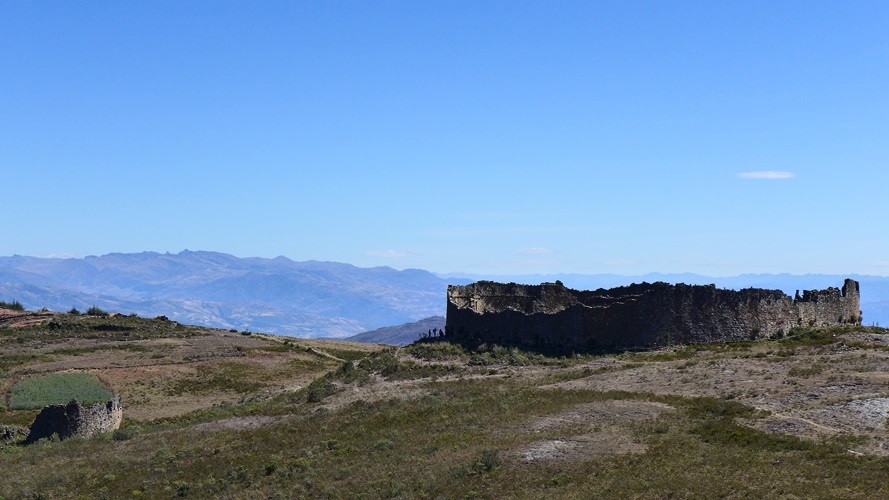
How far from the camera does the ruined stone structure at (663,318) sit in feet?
172

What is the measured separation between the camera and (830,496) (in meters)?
22.9

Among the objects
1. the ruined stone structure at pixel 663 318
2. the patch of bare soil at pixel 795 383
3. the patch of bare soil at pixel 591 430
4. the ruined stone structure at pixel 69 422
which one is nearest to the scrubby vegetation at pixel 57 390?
the ruined stone structure at pixel 69 422

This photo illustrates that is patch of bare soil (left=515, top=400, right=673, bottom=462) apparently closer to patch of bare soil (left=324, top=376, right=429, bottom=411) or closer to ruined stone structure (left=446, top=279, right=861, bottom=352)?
patch of bare soil (left=324, top=376, right=429, bottom=411)

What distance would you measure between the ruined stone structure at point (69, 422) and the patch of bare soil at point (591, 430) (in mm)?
26625

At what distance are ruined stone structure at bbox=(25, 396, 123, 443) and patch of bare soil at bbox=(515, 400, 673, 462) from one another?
2663 centimetres

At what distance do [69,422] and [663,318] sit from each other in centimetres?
3413

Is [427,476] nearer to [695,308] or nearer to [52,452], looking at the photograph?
[52,452]

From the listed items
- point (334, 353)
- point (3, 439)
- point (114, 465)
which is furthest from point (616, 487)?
point (334, 353)

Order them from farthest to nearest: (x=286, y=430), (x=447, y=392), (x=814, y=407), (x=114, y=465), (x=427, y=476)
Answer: (x=447, y=392) < (x=286, y=430) < (x=114, y=465) < (x=814, y=407) < (x=427, y=476)

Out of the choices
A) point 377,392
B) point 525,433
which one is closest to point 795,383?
point 525,433

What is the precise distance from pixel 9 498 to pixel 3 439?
60.4 ft

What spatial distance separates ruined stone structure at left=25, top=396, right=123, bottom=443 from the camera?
47.5 meters

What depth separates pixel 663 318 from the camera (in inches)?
2072

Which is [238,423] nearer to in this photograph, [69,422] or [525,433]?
[69,422]
